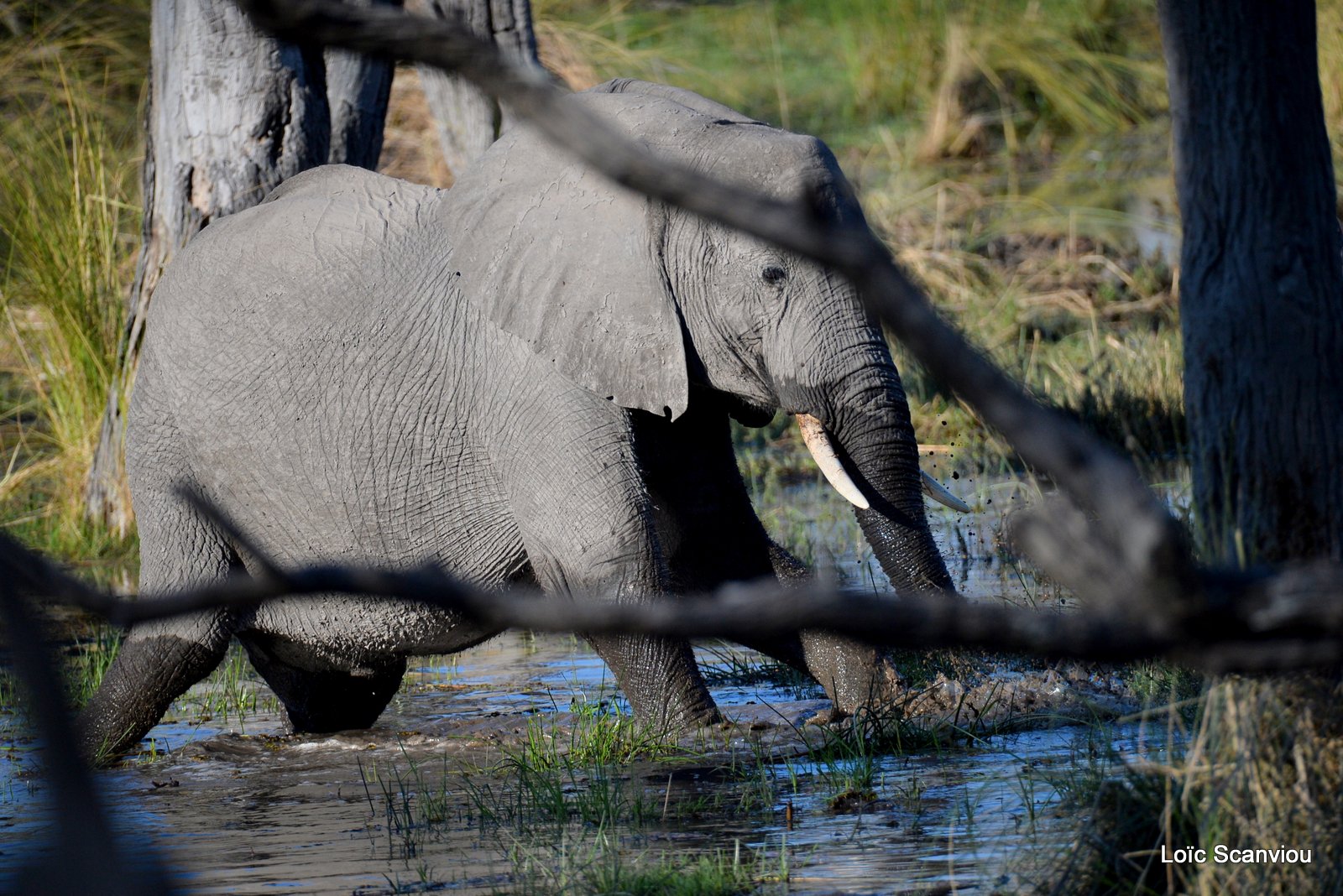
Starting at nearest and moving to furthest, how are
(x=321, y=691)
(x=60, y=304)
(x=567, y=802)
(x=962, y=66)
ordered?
(x=567, y=802)
(x=321, y=691)
(x=60, y=304)
(x=962, y=66)

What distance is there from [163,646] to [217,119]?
238 centimetres

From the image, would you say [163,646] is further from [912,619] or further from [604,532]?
[912,619]

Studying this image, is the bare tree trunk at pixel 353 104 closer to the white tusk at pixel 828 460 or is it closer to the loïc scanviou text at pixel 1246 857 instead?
the white tusk at pixel 828 460

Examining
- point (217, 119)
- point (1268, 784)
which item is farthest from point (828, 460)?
point (217, 119)

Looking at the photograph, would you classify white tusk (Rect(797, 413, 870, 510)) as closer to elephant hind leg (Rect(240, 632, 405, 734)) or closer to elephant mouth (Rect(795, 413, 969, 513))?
elephant mouth (Rect(795, 413, 969, 513))

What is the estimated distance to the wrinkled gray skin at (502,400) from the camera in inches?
181

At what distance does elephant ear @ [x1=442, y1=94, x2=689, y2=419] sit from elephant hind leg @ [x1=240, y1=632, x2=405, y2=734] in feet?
4.14

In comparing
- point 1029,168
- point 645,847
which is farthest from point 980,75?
point 645,847

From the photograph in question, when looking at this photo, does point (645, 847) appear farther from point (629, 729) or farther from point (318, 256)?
point (318, 256)

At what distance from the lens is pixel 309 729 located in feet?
17.9

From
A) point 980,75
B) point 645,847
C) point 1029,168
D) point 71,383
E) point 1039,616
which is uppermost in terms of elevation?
point 980,75

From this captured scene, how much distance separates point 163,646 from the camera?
504 cm

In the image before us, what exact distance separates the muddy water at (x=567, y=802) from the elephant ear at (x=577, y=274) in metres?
0.91

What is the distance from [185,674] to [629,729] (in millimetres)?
1399
